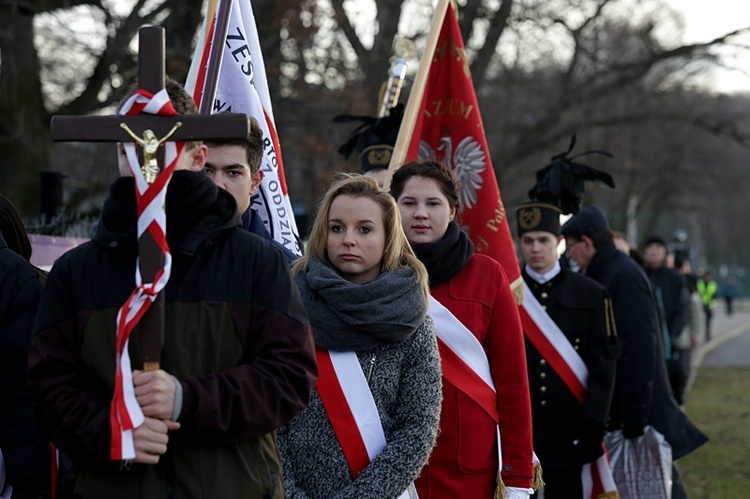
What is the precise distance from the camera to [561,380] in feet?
20.2

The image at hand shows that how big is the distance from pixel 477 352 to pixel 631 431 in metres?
2.57

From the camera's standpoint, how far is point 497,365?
14.8 feet

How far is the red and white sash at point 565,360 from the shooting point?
617cm

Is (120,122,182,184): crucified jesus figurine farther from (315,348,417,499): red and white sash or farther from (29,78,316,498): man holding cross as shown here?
(315,348,417,499): red and white sash

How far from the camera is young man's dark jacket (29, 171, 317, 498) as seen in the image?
8.97 ft

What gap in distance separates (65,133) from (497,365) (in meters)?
2.27

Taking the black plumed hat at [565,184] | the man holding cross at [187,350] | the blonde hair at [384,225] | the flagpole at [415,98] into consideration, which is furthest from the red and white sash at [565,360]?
the man holding cross at [187,350]

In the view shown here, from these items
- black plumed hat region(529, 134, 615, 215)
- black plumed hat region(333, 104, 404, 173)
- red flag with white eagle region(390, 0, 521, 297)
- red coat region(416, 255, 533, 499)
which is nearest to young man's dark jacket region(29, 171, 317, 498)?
red coat region(416, 255, 533, 499)

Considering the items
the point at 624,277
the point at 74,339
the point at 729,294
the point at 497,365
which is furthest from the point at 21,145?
the point at 729,294

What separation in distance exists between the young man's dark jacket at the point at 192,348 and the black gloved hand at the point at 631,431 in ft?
13.7

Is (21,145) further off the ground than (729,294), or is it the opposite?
(21,145)

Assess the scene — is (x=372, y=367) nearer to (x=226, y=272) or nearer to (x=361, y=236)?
(x=361, y=236)

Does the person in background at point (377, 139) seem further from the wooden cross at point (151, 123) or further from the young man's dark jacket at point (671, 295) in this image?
the young man's dark jacket at point (671, 295)

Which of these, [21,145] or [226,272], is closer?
[226,272]
